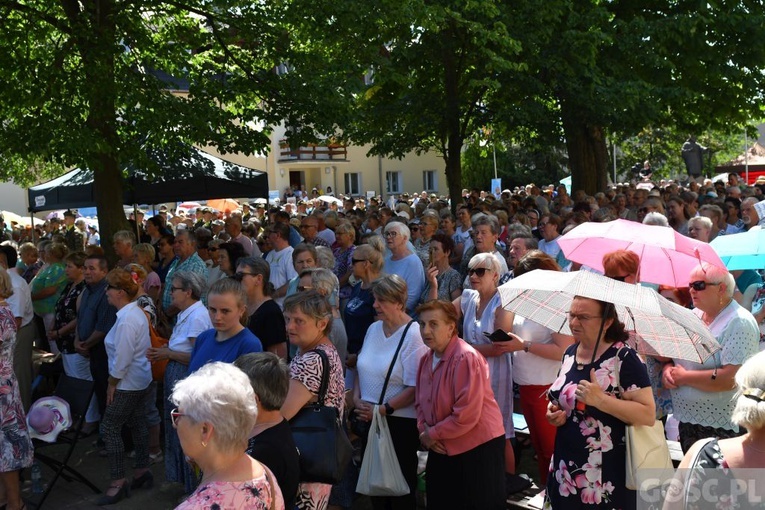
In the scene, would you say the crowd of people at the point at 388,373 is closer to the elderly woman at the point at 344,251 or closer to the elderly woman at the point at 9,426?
the elderly woman at the point at 9,426

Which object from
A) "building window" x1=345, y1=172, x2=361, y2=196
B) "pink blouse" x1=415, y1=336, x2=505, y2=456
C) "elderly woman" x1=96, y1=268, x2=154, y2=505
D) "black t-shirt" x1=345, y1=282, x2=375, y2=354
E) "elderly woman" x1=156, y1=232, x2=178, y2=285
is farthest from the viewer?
"building window" x1=345, y1=172, x2=361, y2=196

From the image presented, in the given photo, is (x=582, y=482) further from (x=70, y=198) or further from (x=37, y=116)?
(x=70, y=198)

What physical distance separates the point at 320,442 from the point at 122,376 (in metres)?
2.62

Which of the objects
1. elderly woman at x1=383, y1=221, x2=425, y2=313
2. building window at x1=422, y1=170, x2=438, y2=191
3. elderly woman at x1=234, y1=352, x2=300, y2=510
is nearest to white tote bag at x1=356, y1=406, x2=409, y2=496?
elderly woman at x1=234, y1=352, x2=300, y2=510

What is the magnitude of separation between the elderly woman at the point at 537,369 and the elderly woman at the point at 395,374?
74cm

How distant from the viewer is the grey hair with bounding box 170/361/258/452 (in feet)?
9.48

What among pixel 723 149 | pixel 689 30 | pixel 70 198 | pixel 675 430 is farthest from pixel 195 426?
pixel 723 149

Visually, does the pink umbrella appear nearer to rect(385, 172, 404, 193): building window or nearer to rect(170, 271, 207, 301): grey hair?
rect(170, 271, 207, 301): grey hair

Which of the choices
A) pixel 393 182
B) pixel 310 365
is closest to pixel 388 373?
pixel 310 365

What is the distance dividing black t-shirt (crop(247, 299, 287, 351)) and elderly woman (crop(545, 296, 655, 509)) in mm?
2626

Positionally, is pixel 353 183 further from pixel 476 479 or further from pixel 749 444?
pixel 749 444

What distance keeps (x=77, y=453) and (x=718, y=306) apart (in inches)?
226

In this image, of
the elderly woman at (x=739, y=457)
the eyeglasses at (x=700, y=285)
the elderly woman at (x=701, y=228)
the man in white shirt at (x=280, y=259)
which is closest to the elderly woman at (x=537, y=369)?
the eyeglasses at (x=700, y=285)

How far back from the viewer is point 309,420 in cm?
426
